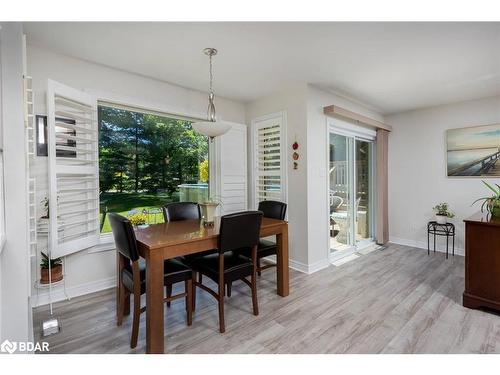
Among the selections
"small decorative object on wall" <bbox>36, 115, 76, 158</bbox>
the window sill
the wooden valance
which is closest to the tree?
"small decorative object on wall" <bbox>36, 115, 76, 158</bbox>

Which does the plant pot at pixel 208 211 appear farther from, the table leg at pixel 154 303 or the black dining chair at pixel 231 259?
the table leg at pixel 154 303

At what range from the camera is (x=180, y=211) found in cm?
295

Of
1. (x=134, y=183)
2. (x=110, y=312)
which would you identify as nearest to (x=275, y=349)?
(x=110, y=312)

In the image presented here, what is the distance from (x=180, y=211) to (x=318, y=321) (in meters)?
1.82

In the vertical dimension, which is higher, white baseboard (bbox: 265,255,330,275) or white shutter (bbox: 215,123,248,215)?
white shutter (bbox: 215,123,248,215)

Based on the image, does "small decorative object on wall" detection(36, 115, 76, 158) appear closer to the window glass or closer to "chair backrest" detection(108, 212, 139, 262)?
the window glass

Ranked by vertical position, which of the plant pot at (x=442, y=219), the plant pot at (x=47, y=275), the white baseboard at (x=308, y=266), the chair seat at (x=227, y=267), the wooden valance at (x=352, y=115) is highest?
the wooden valance at (x=352, y=115)

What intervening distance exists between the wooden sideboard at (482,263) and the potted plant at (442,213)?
1760 mm

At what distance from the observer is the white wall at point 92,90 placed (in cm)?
245

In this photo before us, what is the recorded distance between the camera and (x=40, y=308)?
7.90ft

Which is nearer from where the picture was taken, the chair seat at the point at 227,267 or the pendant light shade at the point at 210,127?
the chair seat at the point at 227,267

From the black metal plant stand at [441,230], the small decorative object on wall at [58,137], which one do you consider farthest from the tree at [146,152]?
the black metal plant stand at [441,230]

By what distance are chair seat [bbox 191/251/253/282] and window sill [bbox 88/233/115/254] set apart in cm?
122

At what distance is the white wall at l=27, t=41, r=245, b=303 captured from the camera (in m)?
2.45
